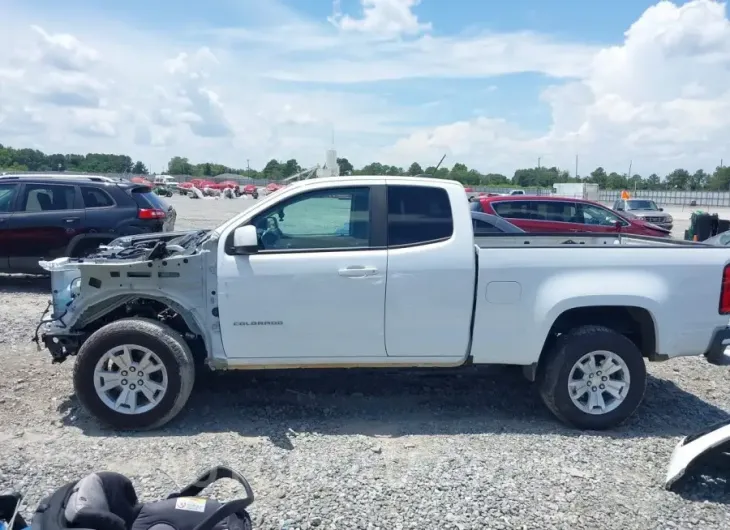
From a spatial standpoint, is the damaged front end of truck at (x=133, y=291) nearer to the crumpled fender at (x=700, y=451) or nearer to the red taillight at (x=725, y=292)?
the crumpled fender at (x=700, y=451)

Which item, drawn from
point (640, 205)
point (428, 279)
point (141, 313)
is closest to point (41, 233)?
point (141, 313)

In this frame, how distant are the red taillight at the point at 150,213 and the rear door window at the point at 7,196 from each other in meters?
1.92

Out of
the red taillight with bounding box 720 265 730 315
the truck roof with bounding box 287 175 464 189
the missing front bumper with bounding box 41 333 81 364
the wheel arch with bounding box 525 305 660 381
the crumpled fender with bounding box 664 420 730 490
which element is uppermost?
the truck roof with bounding box 287 175 464 189

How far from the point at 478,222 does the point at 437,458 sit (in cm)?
743

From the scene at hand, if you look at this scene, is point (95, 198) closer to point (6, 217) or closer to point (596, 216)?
point (6, 217)

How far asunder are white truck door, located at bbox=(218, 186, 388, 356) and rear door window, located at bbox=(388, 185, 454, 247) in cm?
12

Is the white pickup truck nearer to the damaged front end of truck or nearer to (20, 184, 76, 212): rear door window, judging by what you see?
the damaged front end of truck

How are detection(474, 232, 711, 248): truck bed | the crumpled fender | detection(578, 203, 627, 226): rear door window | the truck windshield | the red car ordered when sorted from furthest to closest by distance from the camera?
the truck windshield → detection(578, 203, 627, 226): rear door window → the red car → detection(474, 232, 711, 248): truck bed → the crumpled fender

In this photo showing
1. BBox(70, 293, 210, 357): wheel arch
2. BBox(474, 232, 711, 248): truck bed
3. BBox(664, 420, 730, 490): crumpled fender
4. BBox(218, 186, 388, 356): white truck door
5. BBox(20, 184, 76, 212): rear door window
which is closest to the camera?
BBox(664, 420, 730, 490): crumpled fender

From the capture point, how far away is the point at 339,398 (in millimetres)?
5781

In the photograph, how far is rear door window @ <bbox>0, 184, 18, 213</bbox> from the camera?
399 inches

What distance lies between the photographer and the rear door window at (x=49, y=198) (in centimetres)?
1011

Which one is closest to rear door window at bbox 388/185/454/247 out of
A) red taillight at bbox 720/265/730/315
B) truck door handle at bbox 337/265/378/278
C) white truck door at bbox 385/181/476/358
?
white truck door at bbox 385/181/476/358

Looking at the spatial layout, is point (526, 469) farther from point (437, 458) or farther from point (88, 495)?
point (88, 495)
